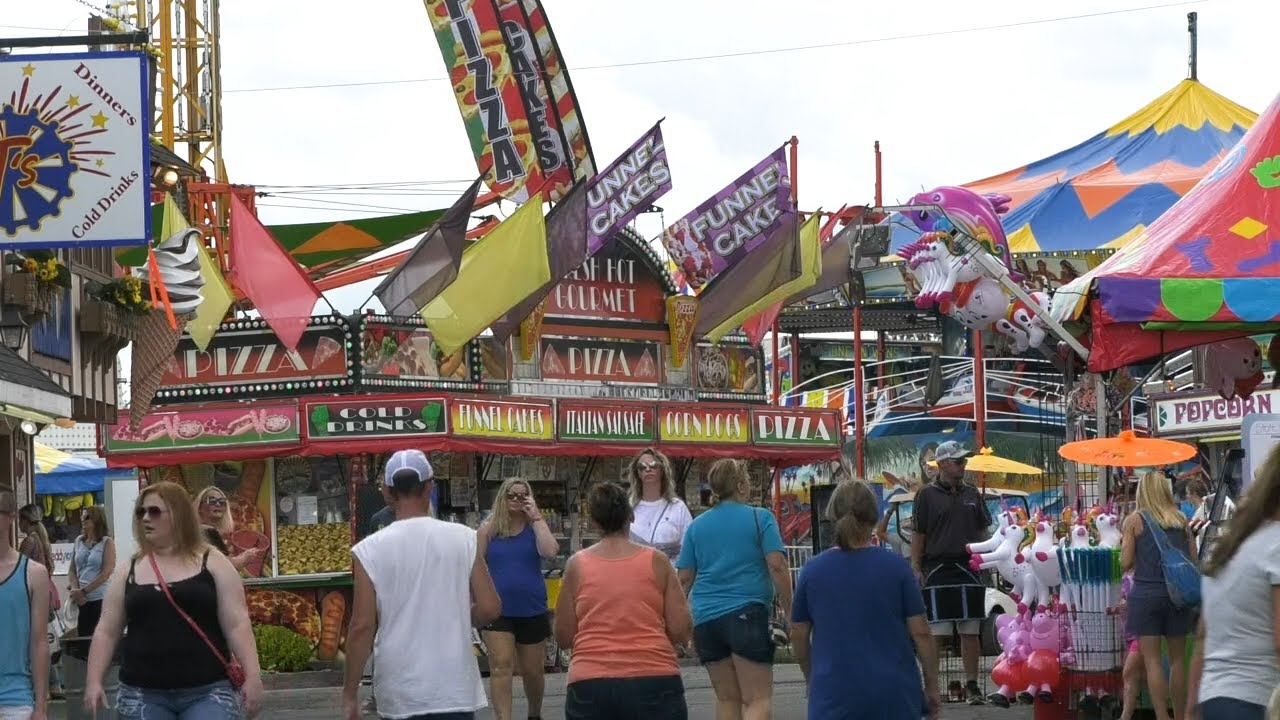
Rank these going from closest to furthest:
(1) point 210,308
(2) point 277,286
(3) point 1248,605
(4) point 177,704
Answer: (3) point 1248,605 < (4) point 177,704 < (1) point 210,308 < (2) point 277,286

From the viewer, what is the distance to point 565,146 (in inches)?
1060

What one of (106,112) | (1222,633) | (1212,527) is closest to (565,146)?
(106,112)

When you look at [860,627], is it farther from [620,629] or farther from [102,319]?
[102,319]

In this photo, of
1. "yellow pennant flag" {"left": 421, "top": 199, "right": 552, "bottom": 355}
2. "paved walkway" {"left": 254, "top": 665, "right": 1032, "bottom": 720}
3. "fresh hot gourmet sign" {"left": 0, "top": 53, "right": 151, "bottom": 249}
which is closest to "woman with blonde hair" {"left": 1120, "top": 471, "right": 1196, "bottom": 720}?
"paved walkway" {"left": 254, "top": 665, "right": 1032, "bottom": 720}

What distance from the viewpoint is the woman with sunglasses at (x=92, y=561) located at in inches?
680

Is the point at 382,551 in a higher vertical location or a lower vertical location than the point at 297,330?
lower

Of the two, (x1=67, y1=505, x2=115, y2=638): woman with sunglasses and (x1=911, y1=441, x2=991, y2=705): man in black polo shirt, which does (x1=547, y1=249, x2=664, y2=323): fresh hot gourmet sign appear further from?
(x1=911, y1=441, x2=991, y2=705): man in black polo shirt

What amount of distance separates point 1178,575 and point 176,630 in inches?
242

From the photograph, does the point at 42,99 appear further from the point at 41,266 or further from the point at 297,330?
the point at 297,330

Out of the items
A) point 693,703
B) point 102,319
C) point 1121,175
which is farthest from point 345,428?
point 1121,175

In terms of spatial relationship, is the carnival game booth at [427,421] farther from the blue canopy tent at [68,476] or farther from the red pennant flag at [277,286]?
the blue canopy tent at [68,476]

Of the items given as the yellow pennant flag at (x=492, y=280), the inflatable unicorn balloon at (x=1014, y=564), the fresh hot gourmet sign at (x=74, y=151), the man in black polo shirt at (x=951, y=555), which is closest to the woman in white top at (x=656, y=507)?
the inflatable unicorn balloon at (x=1014, y=564)

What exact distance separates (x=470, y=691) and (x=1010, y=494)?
Result: 92.5ft

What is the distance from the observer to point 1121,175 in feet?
123
